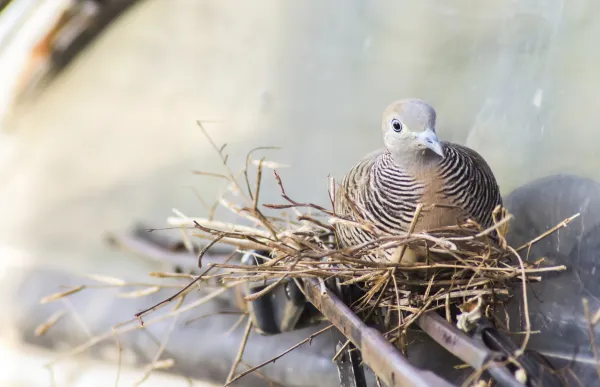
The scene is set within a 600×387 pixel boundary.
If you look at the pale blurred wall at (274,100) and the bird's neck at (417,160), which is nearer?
the bird's neck at (417,160)

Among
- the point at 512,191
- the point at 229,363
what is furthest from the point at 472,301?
the point at 229,363

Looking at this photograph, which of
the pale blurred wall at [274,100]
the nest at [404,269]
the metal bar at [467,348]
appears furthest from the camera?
the pale blurred wall at [274,100]

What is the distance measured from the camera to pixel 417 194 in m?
0.79

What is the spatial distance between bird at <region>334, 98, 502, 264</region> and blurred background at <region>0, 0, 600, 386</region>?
0.20 meters

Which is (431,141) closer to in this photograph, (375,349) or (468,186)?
(468,186)

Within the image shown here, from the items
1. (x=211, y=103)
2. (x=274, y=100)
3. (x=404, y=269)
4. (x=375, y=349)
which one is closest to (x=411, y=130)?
(x=404, y=269)

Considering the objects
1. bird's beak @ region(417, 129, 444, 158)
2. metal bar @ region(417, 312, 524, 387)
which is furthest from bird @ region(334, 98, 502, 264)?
metal bar @ region(417, 312, 524, 387)

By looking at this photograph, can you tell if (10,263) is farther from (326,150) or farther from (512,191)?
(512,191)

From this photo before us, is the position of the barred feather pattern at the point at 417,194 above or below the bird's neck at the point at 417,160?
below

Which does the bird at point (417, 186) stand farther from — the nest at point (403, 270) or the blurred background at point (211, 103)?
the blurred background at point (211, 103)

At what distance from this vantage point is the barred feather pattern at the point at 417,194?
779 mm

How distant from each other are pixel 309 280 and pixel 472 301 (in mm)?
225

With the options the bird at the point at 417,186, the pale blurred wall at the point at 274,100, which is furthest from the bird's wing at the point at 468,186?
the pale blurred wall at the point at 274,100

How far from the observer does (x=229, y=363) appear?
46.3 inches
